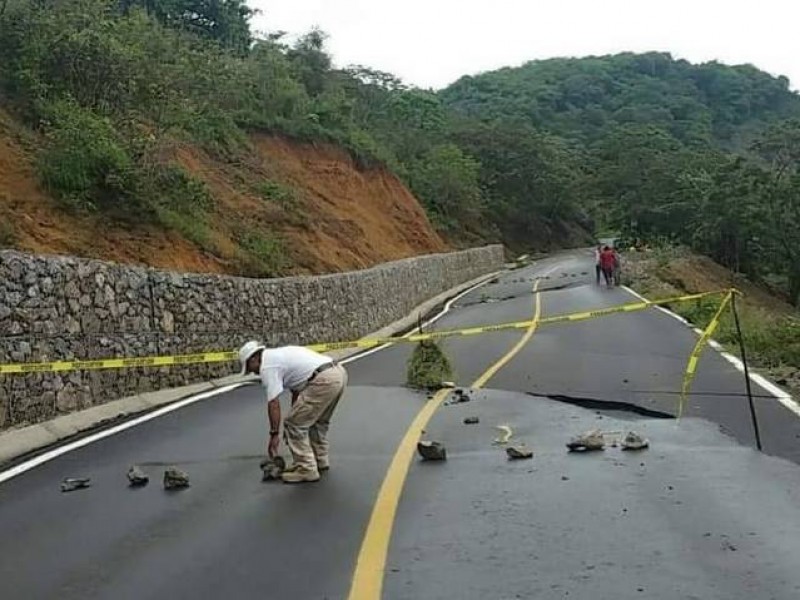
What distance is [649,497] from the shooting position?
294 inches

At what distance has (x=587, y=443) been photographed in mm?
9297

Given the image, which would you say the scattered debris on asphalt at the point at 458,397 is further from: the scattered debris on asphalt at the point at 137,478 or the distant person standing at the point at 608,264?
the distant person standing at the point at 608,264

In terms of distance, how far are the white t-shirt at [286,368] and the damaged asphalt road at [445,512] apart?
0.74 m

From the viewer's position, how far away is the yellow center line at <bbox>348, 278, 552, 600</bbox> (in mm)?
5578

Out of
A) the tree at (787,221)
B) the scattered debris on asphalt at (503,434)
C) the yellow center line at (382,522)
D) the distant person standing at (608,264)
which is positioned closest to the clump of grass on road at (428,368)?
the yellow center line at (382,522)

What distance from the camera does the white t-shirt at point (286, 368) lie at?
8281mm

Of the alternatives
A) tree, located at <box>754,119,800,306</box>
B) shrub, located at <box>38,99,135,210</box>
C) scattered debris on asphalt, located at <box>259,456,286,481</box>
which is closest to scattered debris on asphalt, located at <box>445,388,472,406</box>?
scattered debris on asphalt, located at <box>259,456,286,481</box>

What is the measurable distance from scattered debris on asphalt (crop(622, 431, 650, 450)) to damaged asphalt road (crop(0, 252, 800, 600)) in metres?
0.14

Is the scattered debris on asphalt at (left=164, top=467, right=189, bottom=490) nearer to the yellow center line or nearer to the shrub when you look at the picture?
the yellow center line

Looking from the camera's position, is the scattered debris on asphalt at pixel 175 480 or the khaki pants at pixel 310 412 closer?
the scattered debris on asphalt at pixel 175 480

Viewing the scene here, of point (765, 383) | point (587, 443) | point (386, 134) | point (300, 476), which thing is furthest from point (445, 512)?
point (386, 134)

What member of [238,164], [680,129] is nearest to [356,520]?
[238,164]

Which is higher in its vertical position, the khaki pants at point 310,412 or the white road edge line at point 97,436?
the khaki pants at point 310,412

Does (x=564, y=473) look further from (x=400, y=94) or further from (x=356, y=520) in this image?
(x=400, y=94)
